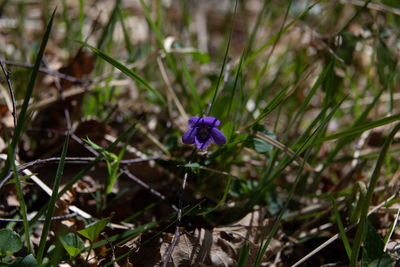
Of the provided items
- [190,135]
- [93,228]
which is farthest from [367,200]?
[93,228]

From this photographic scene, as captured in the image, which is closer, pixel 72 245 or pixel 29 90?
pixel 29 90

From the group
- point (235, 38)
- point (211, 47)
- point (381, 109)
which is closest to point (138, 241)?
point (381, 109)

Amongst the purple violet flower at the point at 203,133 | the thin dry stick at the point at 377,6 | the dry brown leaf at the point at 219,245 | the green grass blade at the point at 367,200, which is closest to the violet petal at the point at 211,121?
the purple violet flower at the point at 203,133

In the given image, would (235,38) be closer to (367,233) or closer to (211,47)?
(211,47)

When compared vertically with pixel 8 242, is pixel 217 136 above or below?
above

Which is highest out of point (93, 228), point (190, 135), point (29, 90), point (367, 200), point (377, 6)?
point (377, 6)

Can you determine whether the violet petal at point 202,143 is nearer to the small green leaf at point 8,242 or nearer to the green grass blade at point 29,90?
the green grass blade at point 29,90

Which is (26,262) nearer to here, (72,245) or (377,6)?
(72,245)

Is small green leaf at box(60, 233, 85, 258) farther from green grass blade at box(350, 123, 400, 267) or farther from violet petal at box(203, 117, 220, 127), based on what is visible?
green grass blade at box(350, 123, 400, 267)

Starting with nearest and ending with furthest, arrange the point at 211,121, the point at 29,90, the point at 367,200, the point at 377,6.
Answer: the point at 29,90 → the point at 367,200 → the point at 211,121 → the point at 377,6
